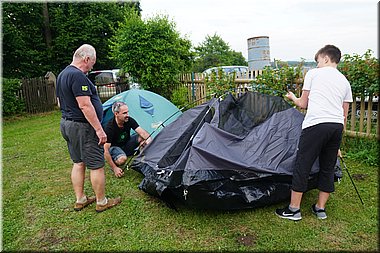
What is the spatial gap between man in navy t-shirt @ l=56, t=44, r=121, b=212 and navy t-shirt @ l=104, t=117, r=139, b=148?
953 millimetres

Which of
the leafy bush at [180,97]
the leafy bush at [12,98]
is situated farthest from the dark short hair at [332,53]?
the leafy bush at [12,98]

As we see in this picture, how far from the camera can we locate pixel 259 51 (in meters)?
7.29

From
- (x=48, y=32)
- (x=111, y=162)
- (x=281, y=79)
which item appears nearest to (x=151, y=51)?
(x=281, y=79)

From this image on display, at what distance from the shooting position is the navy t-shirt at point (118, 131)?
12.6 ft

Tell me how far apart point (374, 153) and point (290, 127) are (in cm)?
174

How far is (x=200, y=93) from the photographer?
6.86 metres

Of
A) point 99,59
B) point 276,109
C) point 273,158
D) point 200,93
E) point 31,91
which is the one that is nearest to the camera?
point 273,158

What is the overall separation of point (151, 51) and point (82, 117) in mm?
4343

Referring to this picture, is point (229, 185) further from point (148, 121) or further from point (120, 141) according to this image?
point (148, 121)

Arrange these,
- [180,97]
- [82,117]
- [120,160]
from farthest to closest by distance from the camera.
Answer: [180,97], [120,160], [82,117]

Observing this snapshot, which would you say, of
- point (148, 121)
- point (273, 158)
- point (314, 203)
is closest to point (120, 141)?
Answer: point (148, 121)

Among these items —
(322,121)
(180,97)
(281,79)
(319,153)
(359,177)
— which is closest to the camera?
(322,121)

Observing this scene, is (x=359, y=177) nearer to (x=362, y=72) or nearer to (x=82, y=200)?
(x=362, y=72)

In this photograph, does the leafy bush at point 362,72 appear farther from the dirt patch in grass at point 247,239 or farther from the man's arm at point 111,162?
the man's arm at point 111,162
